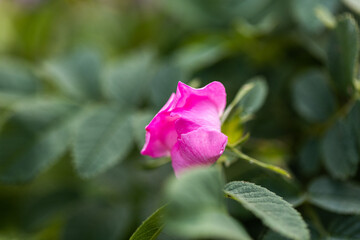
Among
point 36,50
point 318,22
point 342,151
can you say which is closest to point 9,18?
point 36,50

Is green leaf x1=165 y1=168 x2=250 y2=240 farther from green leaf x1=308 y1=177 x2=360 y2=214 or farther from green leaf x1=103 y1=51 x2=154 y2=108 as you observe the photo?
green leaf x1=103 y1=51 x2=154 y2=108

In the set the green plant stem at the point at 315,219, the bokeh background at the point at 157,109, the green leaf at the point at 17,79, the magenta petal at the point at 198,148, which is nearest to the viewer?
the magenta petal at the point at 198,148

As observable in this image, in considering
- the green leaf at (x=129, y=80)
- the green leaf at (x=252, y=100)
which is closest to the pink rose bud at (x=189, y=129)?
the green leaf at (x=252, y=100)

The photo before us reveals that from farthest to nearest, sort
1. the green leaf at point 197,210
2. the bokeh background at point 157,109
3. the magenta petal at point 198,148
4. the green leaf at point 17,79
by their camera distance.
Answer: the green leaf at point 17,79 → the bokeh background at point 157,109 → the magenta petal at point 198,148 → the green leaf at point 197,210

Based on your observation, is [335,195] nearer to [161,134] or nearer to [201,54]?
[161,134]

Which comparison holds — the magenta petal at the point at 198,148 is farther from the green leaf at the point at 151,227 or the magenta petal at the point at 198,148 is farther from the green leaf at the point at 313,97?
the green leaf at the point at 313,97

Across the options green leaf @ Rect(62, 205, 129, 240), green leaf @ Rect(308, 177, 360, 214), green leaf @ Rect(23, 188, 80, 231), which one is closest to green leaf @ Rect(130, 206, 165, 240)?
green leaf @ Rect(308, 177, 360, 214)

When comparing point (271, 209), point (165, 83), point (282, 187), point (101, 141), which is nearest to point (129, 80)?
point (165, 83)
